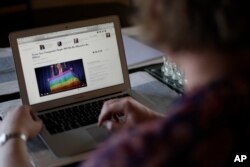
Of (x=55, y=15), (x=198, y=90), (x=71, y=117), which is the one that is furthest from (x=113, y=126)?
(x=55, y=15)

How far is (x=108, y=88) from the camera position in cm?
133

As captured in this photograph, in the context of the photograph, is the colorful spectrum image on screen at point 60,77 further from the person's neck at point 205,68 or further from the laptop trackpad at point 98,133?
the person's neck at point 205,68

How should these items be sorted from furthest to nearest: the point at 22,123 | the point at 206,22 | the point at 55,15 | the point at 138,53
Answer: the point at 55,15
the point at 138,53
the point at 22,123
the point at 206,22

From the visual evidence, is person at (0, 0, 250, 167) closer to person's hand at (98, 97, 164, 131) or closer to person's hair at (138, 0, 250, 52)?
person's hair at (138, 0, 250, 52)

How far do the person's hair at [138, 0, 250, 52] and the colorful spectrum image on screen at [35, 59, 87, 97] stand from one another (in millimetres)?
743

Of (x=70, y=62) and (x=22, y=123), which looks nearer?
(x=22, y=123)

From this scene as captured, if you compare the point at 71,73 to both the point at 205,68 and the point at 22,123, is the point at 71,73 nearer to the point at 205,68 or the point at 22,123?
the point at 22,123

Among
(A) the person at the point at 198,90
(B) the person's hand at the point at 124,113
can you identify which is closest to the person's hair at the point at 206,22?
(A) the person at the point at 198,90

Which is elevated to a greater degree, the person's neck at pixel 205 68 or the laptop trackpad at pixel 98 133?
the person's neck at pixel 205 68

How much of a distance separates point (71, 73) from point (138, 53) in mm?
508

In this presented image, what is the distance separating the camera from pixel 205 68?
21.5 inches

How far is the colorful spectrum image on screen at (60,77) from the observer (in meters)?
1.24

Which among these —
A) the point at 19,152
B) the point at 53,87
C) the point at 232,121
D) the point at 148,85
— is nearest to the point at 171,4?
the point at 232,121

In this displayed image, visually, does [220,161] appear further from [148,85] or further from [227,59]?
[148,85]
